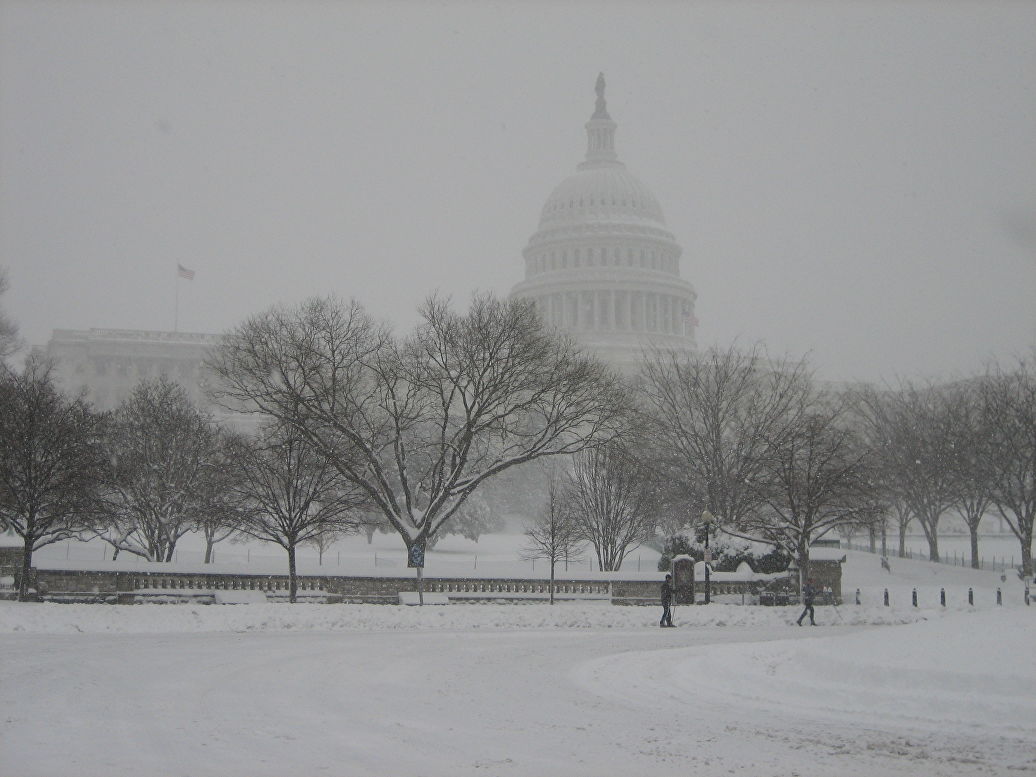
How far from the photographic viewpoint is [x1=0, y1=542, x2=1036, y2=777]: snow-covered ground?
11820mm

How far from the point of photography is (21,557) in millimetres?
38188

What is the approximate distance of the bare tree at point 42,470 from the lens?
110ft

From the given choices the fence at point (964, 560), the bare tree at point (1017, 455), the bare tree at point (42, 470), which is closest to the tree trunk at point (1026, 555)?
the bare tree at point (1017, 455)

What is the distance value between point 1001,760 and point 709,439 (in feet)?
123

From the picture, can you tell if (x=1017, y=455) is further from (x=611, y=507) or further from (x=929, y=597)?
(x=611, y=507)

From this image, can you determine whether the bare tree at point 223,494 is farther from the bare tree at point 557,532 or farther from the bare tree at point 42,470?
the bare tree at point 557,532

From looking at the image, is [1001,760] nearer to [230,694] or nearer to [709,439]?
[230,694]

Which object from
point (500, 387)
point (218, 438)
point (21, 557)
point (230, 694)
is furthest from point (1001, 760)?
point (218, 438)

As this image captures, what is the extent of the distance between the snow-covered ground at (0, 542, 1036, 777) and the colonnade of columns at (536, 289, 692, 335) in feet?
394

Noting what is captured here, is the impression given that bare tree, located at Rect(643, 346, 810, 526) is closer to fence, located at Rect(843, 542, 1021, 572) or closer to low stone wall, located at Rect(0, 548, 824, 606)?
low stone wall, located at Rect(0, 548, 824, 606)

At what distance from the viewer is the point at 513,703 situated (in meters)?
15.7

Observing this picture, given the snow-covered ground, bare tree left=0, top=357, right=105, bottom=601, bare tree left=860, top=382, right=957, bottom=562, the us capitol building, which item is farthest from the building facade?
the snow-covered ground

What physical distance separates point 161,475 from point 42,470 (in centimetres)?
1220

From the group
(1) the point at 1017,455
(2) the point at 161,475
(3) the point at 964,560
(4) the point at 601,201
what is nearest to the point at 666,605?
(2) the point at 161,475
